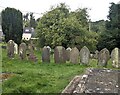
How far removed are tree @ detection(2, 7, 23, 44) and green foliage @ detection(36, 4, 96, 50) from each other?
212cm

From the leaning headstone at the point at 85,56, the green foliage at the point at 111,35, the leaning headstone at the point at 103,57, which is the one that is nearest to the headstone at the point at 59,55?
the leaning headstone at the point at 85,56

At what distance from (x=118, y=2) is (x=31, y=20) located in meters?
48.5

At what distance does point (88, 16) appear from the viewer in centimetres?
3425

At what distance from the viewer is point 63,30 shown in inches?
1147

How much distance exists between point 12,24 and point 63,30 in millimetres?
6043

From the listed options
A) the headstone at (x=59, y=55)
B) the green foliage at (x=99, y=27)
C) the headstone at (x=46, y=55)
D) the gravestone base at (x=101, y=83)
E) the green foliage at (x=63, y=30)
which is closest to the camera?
the gravestone base at (x=101, y=83)

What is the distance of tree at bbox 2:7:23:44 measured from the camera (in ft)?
103

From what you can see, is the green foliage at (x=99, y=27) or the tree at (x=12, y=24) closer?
Result: the tree at (x=12, y=24)

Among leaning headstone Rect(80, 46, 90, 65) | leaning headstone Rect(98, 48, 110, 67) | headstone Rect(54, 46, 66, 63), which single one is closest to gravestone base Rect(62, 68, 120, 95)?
leaning headstone Rect(80, 46, 90, 65)

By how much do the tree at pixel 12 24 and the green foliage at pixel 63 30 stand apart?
2117 millimetres

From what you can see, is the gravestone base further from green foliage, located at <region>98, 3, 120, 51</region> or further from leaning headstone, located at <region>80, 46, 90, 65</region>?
green foliage, located at <region>98, 3, 120, 51</region>

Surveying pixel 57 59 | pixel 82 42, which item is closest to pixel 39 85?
pixel 57 59

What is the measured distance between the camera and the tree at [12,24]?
31.5 meters

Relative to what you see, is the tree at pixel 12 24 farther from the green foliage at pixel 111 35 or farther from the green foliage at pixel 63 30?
the green foliage at pixel 111 35
